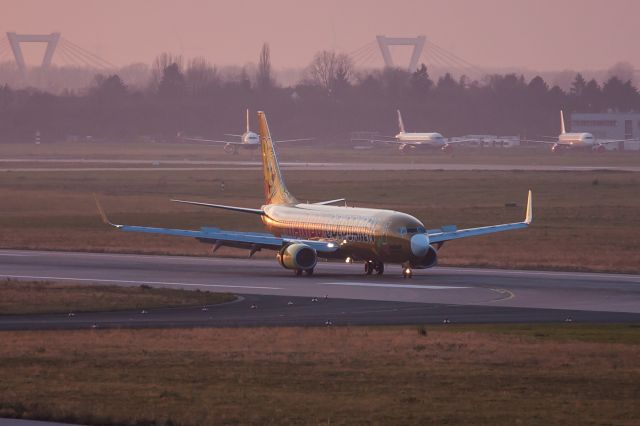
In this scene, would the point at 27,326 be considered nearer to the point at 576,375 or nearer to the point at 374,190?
the point at 576,375

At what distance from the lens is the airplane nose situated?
2562 inches

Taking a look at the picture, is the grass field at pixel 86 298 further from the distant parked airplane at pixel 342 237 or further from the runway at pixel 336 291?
the distant parked airplane at pixel 342 237

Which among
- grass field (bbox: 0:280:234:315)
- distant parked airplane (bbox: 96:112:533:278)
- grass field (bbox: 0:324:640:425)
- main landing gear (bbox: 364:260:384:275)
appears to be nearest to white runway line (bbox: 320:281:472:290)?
distant parked airplane (bbox: 96:112:533:278)

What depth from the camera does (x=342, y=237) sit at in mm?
67625

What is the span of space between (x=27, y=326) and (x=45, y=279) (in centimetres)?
1814

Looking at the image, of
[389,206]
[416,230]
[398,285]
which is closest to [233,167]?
[389,206]

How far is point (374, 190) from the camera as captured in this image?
438 feet

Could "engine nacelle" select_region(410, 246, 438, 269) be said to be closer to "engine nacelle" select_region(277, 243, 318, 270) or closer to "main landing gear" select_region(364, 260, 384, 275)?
"main landing gear" select_region(364, 260, 384, 275)

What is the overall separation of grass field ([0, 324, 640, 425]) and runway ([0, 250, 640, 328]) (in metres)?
3.95

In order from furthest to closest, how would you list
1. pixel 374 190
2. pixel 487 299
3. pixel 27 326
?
1. pixel 374 190
2. pixel 487 299
3. pixel 27 326

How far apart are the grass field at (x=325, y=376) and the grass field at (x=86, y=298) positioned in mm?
7914

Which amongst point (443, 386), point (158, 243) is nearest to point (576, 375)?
point (443, 386)

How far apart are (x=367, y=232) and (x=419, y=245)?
2710 mm

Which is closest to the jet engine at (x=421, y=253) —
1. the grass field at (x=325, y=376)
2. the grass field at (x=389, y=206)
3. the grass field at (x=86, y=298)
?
the grass field at (x=389, y=206)
